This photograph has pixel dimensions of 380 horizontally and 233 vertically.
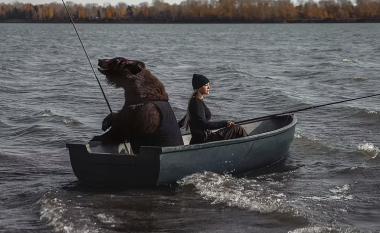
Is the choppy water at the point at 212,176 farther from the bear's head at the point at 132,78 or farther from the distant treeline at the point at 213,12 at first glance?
the distant treeline at the point at 213,12

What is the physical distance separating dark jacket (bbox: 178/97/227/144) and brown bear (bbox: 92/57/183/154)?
0.55m

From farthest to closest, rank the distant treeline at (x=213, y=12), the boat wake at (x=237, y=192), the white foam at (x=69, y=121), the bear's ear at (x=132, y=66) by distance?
the distant treeline at (x=213, y=12) → the white foam at (x=69, y=121) → the bear's ear at (x=132, y=66) → the boat wake at (x=237, y=192)

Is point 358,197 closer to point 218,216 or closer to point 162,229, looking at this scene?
point 218,216

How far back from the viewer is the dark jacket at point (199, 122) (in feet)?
32.0

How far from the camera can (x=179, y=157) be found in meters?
9.16

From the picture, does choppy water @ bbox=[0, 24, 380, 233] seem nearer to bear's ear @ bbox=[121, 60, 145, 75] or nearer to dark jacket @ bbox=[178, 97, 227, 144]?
dark jacket @ bbox=[178, 97, 227, 144]

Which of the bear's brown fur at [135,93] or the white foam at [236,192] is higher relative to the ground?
the bear's brown fur at [135,93]

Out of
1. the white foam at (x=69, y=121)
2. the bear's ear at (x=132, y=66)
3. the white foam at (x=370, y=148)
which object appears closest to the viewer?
the bear's ear at (x=132, y=66)

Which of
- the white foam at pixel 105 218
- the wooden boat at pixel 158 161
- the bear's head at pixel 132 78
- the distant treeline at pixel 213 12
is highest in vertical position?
the bear's head at pixel 132 78

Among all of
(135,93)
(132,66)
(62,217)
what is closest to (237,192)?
(135,93)

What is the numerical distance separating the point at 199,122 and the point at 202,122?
0.15 ft

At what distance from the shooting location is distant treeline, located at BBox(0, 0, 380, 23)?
5600 inches

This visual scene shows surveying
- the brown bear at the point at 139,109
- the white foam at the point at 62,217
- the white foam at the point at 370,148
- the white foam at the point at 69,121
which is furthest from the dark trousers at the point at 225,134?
the white foam at the point at 69,121

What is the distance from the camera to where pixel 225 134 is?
10094 millimetres
